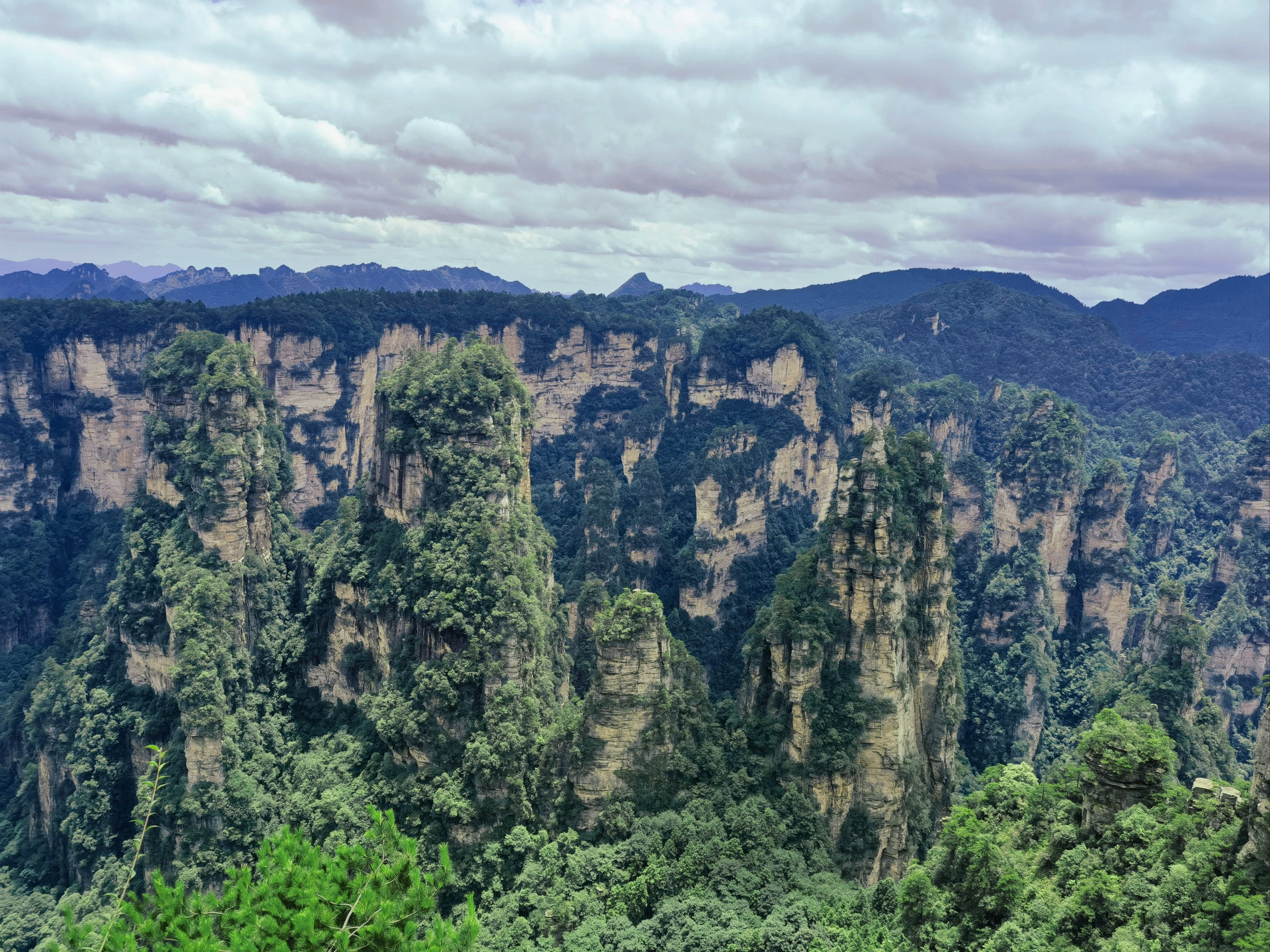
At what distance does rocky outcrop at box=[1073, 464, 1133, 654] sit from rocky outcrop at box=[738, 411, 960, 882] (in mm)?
35925

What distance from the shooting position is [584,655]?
58.2 m

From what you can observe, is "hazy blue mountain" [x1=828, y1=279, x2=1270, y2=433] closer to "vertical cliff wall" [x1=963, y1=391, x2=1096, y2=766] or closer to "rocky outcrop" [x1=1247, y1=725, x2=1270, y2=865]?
"vertical cliff wall" [x1=963, y1=391, x2=1096, y2=766]

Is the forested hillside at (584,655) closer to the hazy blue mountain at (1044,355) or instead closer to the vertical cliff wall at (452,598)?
the vertical cliff wall at (452,598)

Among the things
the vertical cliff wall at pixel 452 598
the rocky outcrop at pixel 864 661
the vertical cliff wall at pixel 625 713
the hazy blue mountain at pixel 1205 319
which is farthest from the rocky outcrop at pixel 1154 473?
the hazy blue mountain at pixel 1205 319

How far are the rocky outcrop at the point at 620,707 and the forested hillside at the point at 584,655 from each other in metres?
0.15

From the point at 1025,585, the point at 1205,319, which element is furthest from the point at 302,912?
the point at 1205,319

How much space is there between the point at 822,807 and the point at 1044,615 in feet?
132

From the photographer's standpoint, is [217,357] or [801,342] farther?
[801,342]

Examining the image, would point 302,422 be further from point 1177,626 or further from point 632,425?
point 1177,626

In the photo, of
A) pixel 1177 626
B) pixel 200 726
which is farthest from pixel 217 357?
pixel 1177 626

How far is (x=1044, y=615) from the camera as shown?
69062 mm

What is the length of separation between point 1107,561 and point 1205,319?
452ft

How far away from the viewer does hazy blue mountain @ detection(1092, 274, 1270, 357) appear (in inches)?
6777

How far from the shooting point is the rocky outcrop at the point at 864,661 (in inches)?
1460
